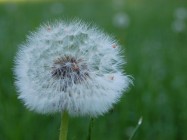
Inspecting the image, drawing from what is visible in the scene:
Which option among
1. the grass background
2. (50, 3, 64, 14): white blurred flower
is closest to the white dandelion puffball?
the grass background

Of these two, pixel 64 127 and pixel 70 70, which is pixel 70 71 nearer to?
pixel 70 70

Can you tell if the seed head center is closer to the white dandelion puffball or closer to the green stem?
the white dandelion puffball

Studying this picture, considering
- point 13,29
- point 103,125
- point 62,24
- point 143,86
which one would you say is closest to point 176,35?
point 13,29

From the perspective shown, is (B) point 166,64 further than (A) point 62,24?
Yes

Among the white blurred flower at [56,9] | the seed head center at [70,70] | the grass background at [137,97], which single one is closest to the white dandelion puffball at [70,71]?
the seed head center at [70,70]

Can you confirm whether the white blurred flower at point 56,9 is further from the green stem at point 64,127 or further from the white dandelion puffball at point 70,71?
the green stem at point 64,127

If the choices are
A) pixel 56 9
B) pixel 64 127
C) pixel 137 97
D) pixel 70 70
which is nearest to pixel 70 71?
pixel 70 70

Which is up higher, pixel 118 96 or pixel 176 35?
pixel 176 35

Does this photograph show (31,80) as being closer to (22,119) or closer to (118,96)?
(118,96)

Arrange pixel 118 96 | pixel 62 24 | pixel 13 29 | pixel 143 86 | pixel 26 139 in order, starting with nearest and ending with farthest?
1. pixel 118 96
2. pixel 62 24
3. pixel 26 139
4. pixel 143 86
5. pixel 13 29
